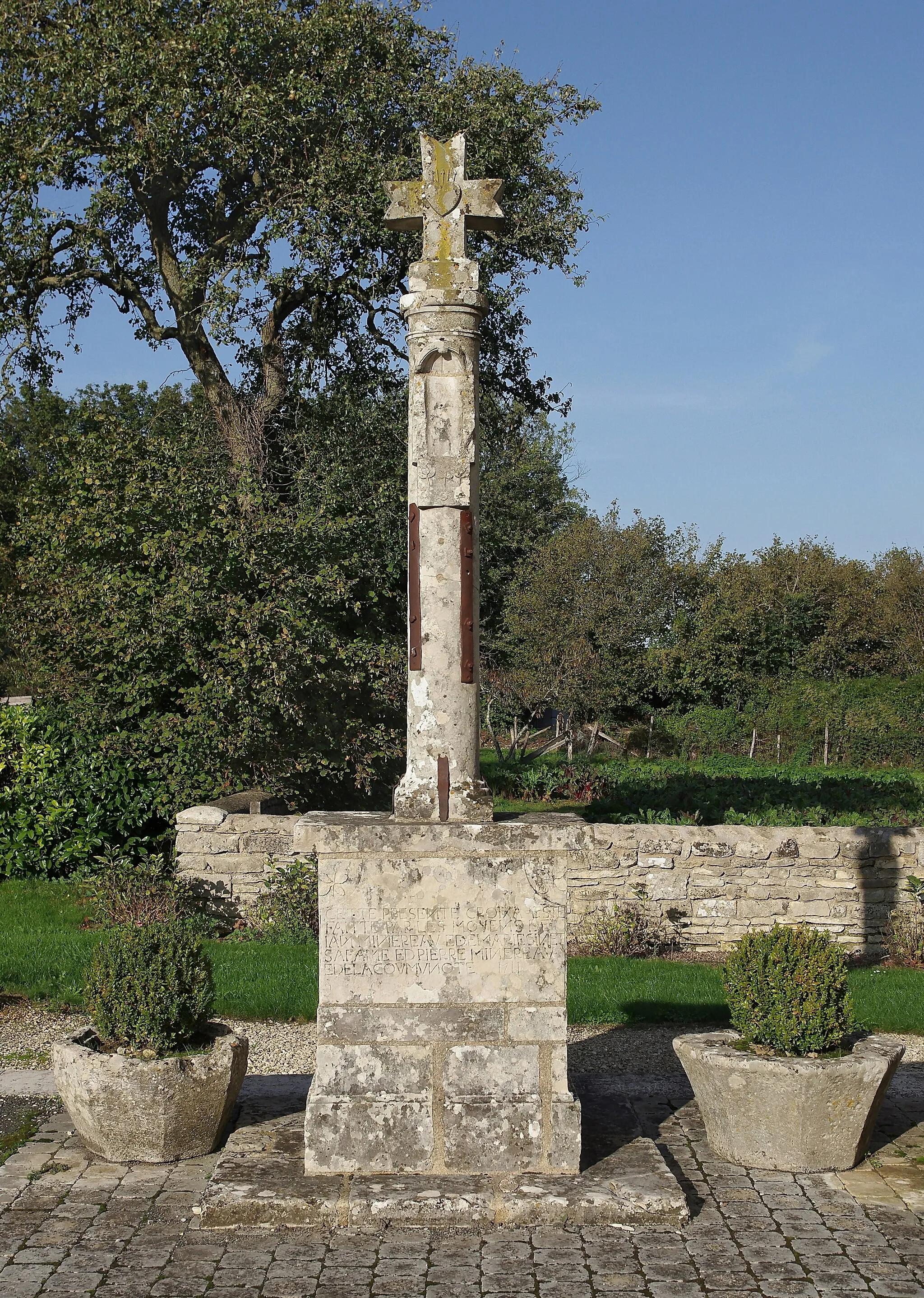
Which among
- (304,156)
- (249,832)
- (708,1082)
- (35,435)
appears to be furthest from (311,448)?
(35,435)

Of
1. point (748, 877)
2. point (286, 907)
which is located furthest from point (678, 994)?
point (286, 907)

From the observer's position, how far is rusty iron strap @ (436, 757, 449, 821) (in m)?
5.38

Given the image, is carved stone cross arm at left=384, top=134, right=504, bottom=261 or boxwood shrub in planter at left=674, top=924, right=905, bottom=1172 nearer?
boxwood shrub in planter at left=674, top=924, right=905, bottom=1172

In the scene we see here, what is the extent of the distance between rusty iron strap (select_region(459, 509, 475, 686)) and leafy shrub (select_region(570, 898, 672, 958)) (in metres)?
5.32

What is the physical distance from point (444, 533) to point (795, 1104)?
2.90m

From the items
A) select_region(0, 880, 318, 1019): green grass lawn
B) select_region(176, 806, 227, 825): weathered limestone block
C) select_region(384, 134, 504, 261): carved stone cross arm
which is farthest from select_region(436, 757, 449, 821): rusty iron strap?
select_region(176, 806, 227, 825): weathered limestone block

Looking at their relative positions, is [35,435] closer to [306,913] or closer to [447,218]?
[306,913]

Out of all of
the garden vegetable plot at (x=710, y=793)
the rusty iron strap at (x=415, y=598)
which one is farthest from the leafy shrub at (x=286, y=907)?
the rusty iron strap at (x=415, y=598)

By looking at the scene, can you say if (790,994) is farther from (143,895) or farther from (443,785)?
(143,895)

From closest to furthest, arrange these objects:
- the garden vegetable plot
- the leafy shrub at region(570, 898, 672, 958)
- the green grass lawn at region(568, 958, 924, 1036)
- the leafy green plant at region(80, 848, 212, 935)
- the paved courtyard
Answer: the paved courtyard → the green grass lawn at region(568, 958, 924, 1036) → the leafy shrub at region(570, 898, 672, 958) → the leafy green plant at region(80, 848, 212, 935) → the garden vegetable plot

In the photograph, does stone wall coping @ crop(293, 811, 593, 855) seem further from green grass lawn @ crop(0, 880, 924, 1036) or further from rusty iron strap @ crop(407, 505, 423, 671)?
green grass lawn @ crop(0, 880, 924, 1036)

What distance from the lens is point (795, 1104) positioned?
5.39 meters

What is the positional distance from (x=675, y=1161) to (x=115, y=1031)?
2589mm

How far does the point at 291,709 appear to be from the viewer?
1193 cm
